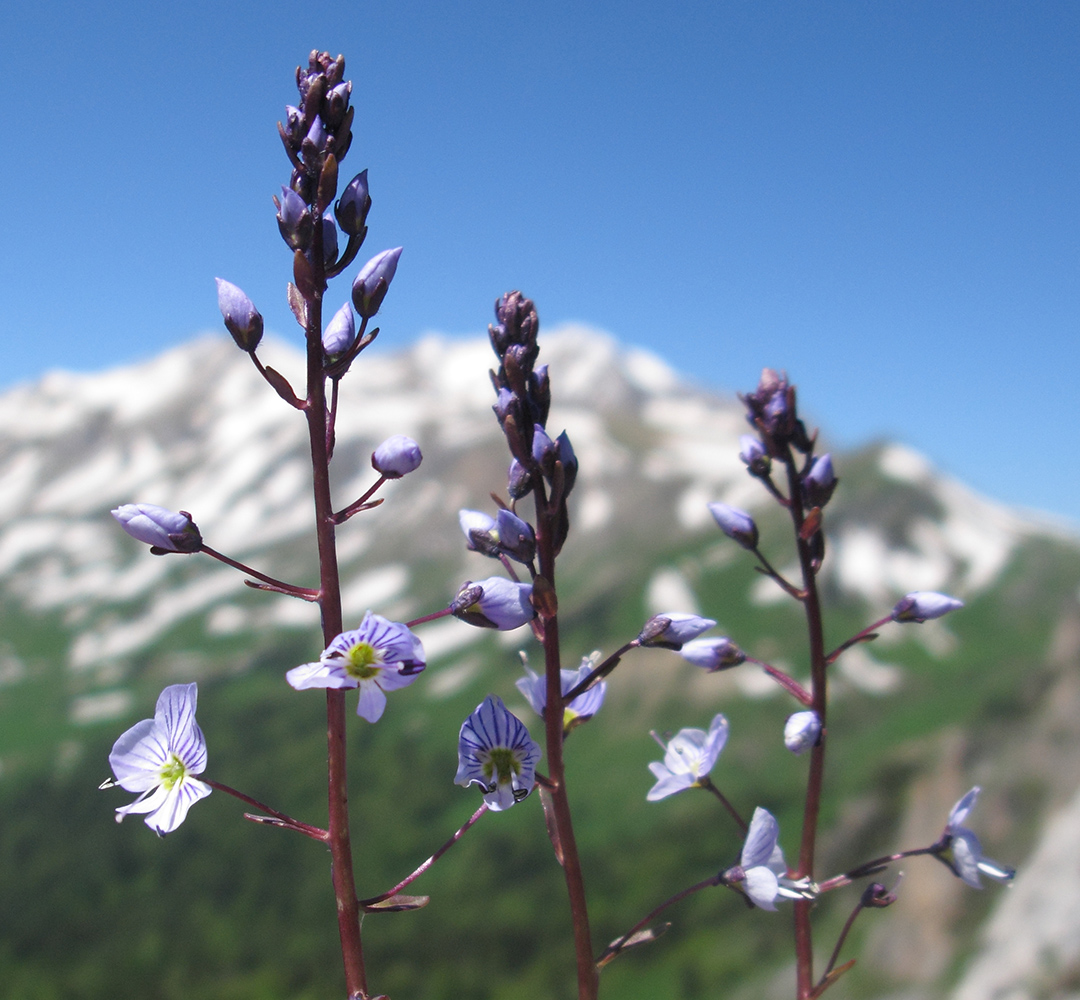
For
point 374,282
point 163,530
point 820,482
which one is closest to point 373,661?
point 163,530

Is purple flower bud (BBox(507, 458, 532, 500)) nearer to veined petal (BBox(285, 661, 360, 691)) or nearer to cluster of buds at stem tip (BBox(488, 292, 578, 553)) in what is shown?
cluster of buds at stem tip (BBox(488, 292, 578, 553))

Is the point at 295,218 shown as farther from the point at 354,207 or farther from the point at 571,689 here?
the point at 571,689

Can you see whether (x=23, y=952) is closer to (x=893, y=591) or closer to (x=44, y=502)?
(x=893, y=591)

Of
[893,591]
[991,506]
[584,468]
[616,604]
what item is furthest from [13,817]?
[991,506]

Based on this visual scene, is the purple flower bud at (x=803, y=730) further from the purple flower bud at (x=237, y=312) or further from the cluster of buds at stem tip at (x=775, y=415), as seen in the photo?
the purple flower bud at (x=237, y=312)

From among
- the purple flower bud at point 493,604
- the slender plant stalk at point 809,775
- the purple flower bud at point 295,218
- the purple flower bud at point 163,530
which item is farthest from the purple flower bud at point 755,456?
the purple flower bud at point 163,530

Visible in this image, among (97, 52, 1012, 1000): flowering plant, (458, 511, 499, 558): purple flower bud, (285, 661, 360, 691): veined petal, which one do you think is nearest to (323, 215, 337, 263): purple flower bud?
(97, 52, 1012, 1000): flowering plant

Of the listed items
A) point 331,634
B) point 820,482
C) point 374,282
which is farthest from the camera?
point 820,482
